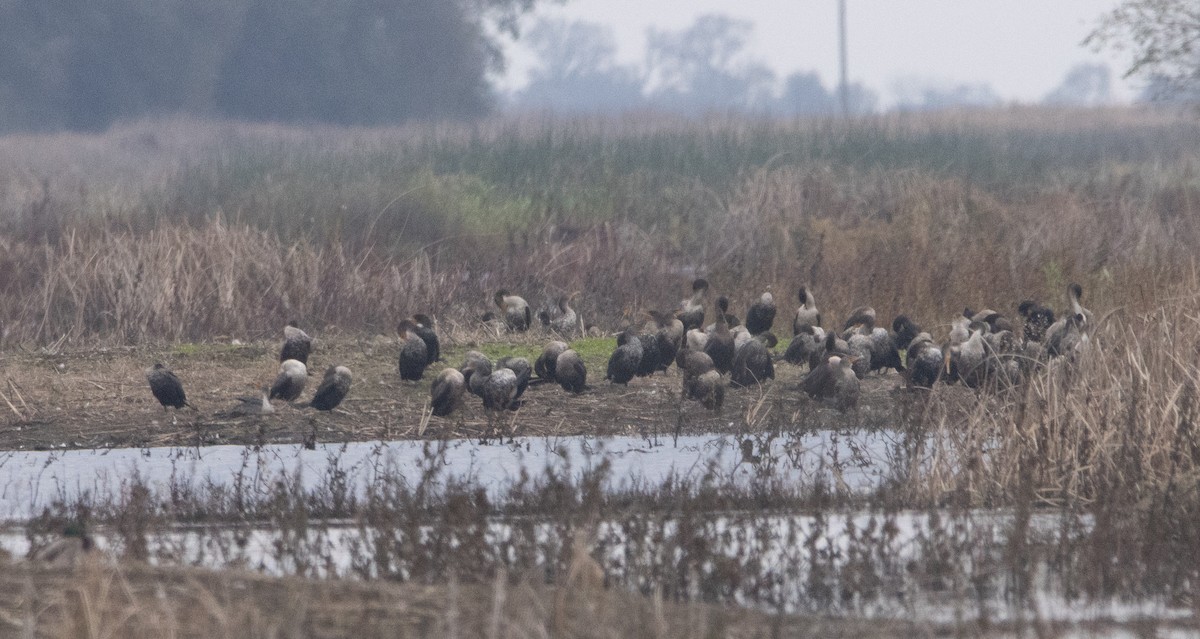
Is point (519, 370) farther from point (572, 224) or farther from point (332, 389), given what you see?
point (572, 224)

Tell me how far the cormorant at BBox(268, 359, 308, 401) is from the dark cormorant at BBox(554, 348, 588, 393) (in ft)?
6.69

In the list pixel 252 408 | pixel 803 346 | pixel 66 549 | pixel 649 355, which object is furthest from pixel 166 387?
pixel 66 549

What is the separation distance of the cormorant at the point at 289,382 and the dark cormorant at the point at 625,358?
2560 mm

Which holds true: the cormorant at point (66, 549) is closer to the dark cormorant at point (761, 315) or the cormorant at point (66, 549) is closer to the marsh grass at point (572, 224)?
the marsh grass at point (572, 224)

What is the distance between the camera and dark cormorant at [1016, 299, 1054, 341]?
12688 mm

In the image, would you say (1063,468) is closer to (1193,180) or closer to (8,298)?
(8,298)

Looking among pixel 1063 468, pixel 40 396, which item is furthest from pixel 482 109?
pixel 1063 468

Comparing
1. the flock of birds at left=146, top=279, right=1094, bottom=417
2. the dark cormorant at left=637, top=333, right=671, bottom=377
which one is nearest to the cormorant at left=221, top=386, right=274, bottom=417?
the flock of birds at left=146, top=279, right=1094, bottom=417

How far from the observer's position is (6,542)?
800cm

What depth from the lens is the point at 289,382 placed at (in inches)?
492

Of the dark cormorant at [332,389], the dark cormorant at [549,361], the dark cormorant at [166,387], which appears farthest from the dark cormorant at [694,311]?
the dark cormorant at [166,387]

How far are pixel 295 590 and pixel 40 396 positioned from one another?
756cm

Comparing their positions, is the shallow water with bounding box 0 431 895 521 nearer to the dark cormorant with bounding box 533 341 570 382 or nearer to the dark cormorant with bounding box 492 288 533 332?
the dark cormorant with bounding box 533 341 570 382

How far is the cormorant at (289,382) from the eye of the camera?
12500 mm
